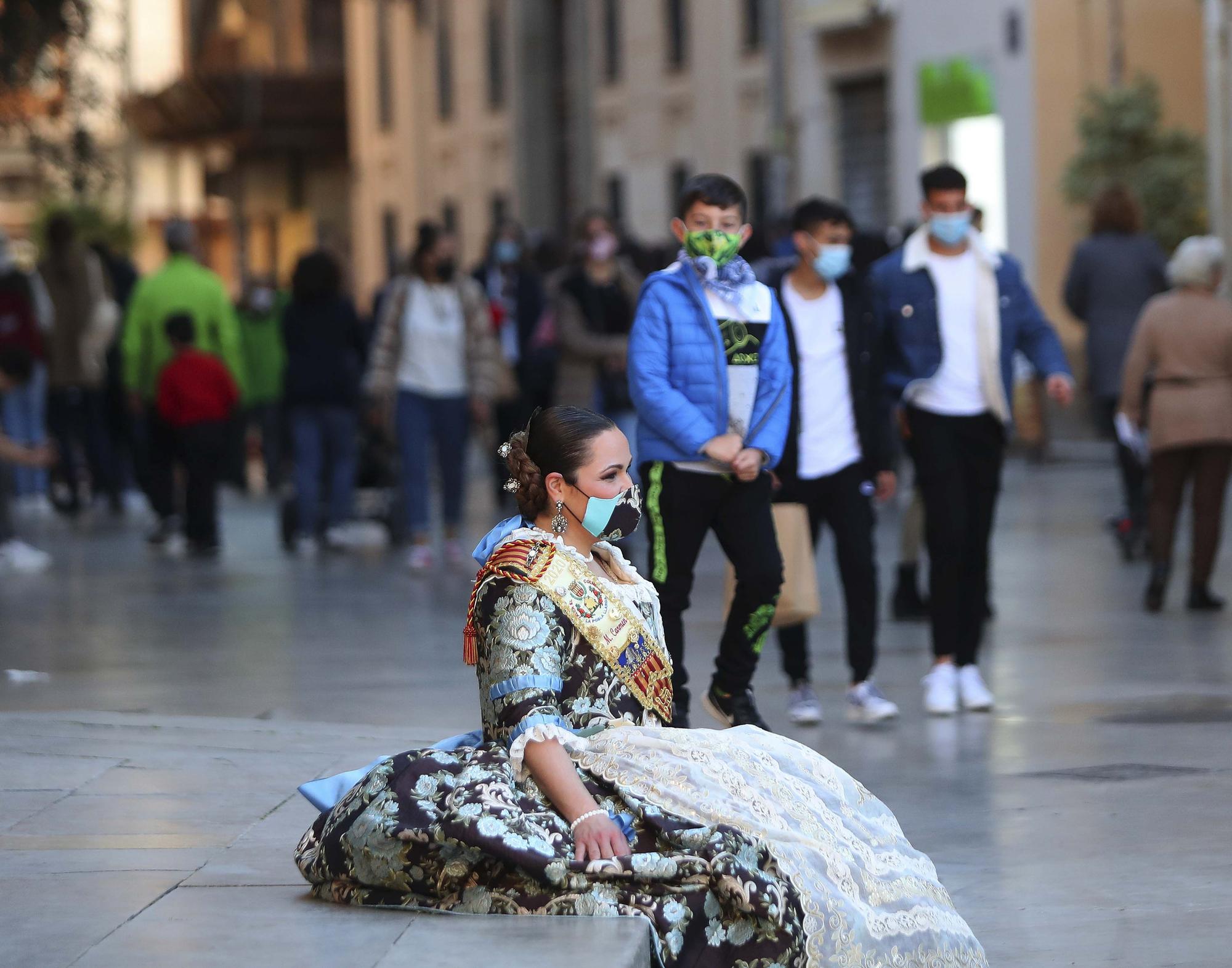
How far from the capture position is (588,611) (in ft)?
16.4

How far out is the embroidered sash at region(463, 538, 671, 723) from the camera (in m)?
4.96

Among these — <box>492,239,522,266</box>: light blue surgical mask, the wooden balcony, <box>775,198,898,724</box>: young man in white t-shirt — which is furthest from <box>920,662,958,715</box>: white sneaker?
the wooden balcony

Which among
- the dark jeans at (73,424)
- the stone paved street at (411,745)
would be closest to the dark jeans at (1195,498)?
the stone paved street at (411,745)

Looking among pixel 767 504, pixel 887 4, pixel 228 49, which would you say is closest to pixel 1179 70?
pixel 887 4

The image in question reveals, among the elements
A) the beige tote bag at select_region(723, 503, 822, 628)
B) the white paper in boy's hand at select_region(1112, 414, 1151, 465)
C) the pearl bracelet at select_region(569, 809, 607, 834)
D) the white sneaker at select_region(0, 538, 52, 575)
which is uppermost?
the white paper in boy's hand at select_region(1112, 414, 1151, 465)

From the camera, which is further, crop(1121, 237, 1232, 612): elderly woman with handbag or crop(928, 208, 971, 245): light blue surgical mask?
crop(1121, 237, 1232, 612): elderly woman with handbag

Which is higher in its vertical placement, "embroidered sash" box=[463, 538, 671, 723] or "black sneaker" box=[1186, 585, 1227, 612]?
"embroidered sash" box=[463, 538, 671, 723]

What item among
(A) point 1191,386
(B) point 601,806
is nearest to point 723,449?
(B) point 601,806

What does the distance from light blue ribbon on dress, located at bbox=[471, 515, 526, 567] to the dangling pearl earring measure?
86mm

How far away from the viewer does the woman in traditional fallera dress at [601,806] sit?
4641 mm

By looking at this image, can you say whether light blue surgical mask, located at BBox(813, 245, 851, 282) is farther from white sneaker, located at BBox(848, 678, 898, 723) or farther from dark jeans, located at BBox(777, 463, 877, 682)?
white sneaker, located at BBox(848, 678, 898, 723)

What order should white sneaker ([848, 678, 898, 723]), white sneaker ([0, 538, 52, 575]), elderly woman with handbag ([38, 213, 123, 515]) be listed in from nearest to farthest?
white sneaker ([848, 678, 898, 723])
white sneaker ([0, 538, 52, 575])
elderly woman with handbag ([38, 213, 123, 515])

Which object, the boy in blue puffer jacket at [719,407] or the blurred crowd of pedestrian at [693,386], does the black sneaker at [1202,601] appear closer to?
the blurred crowd of pedestrian at [693,386]

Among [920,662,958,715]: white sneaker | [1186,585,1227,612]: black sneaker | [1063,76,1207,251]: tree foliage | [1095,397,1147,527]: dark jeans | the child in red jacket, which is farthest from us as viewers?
[1063,76,1207,251]: tree foliage
